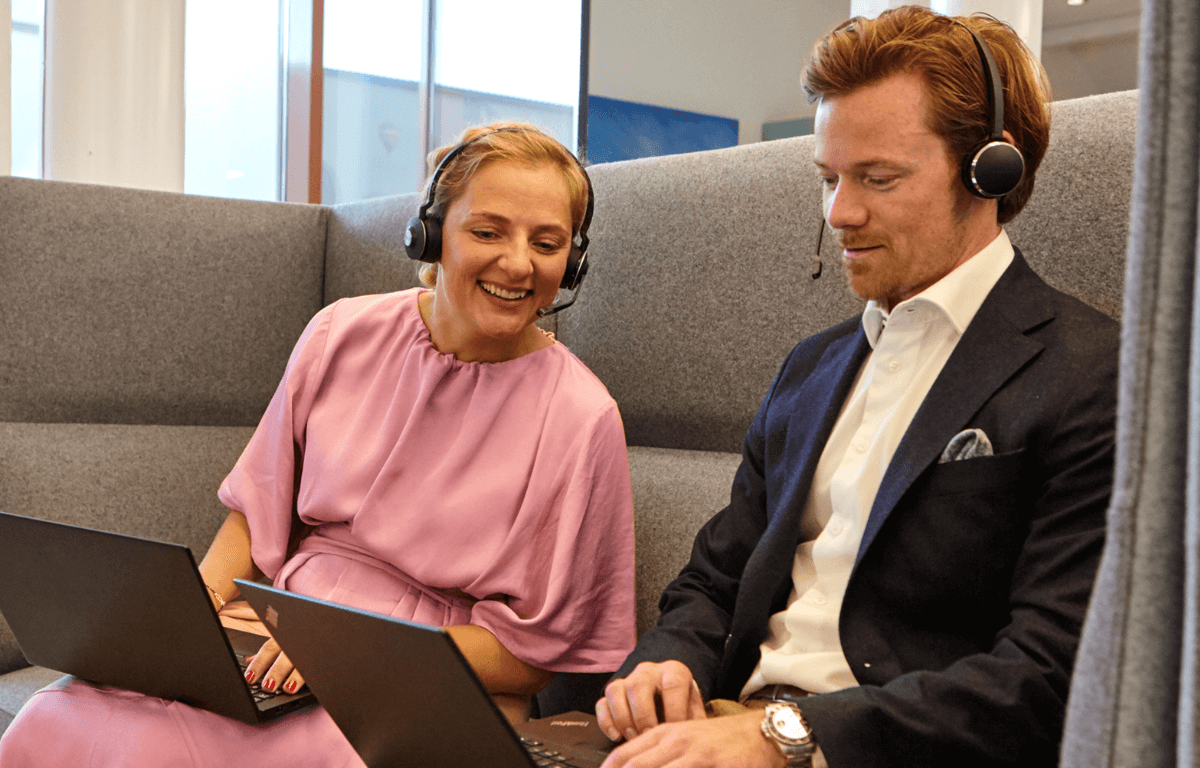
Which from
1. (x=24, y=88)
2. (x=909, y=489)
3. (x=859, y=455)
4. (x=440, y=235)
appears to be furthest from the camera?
(x=24, y=88)

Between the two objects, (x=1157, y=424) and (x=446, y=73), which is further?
(x=446, y=73)

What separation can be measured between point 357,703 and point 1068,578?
1.91ft

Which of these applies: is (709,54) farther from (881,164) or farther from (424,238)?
(881,164)

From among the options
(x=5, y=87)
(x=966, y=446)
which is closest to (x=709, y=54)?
(x=5, y=87)

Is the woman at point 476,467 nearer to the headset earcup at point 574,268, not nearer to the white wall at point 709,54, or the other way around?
the headset earcup at point 574,268

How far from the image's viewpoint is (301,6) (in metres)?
4.64

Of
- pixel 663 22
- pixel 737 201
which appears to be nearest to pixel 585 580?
pixel 737 201

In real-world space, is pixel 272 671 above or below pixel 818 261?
below

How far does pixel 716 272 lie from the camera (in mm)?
1548

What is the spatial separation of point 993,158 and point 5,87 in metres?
3.23

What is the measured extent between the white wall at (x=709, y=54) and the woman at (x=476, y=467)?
3523 millimetres

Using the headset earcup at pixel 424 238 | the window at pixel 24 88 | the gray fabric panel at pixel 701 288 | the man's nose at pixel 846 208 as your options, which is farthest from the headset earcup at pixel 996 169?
the window at pixel 24 88

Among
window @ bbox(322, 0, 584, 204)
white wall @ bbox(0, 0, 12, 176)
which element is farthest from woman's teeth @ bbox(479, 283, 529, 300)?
window @ bbox(322, 0, 584, 204)

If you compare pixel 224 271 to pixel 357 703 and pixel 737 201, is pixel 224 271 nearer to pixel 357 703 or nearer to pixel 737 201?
pixel 737 201
